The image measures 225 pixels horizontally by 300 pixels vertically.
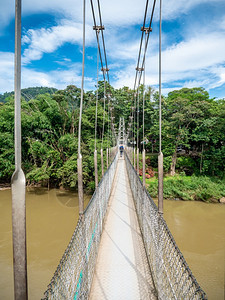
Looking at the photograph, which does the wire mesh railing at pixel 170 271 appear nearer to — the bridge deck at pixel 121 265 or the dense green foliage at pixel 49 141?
the bridge deck at pixel 121 265

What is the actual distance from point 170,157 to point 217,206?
346 cm

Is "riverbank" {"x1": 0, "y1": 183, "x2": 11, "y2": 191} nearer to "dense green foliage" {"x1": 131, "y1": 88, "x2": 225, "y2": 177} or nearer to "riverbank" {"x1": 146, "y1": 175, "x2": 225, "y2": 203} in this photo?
"riverbank" {"x1": 146, "y1": 175, "x2": 225, "y2": 203}

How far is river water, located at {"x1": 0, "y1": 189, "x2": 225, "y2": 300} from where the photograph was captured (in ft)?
14.0

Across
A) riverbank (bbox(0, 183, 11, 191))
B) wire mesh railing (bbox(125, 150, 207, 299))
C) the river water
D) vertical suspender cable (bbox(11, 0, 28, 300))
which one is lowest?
the river water

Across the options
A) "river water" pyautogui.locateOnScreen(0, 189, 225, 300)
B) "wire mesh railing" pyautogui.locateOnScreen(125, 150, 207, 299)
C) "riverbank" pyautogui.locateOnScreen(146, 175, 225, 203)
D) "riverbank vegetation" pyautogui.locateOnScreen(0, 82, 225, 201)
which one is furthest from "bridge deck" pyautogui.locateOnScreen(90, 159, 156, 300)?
"riverbank" pyautogui.locateOnScreen(146, 175, 225, 203)

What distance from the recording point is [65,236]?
5965 mm

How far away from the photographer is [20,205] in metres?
0.62

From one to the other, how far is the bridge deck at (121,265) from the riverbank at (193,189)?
700cm

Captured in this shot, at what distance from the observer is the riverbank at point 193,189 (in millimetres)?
9117

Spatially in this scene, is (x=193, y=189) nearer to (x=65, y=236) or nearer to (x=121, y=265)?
(x=65, y=236)

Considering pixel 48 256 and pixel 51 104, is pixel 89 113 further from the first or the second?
pixel 48 256

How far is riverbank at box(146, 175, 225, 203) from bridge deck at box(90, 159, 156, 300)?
7.00 meters

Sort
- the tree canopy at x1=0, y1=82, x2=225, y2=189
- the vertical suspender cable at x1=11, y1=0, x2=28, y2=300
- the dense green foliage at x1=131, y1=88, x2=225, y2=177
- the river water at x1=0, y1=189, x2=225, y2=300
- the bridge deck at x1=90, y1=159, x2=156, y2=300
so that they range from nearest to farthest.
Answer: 1. the vertical suspender cable at x1=11, y1=0, x2=28, y2=300
2. the bridge deck at x1=90, y1=159, x2=156, y2=300
3. the river water at x1=0, y1=189, x2=225, y2=300
4. the tree canopy at x1=0, y1=82, x2=225, y2=189
5. the dense green foliage at x1=131, y1=88, x2=225, y2=177

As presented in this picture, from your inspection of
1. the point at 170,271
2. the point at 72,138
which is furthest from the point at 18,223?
the point at 72,138
